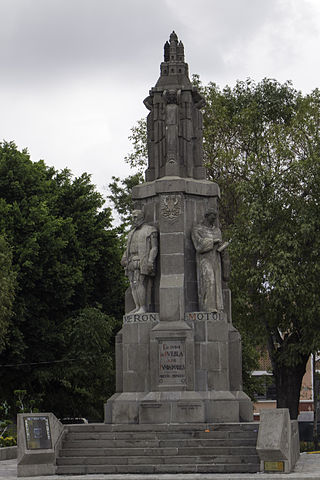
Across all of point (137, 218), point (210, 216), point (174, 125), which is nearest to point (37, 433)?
point (137, 218)

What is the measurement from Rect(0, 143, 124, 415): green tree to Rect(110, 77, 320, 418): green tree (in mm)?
6816

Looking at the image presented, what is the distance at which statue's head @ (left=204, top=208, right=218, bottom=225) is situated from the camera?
22406mm

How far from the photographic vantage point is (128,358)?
2173cm

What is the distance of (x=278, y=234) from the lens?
3253cm

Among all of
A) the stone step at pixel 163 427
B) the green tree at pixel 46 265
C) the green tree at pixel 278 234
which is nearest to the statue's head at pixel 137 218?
the stone step at pixel 163 427

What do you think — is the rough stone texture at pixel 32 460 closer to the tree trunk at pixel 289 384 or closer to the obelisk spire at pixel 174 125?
the obelisk spire at pixel 174 125

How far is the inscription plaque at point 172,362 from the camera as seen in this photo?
2112 cm

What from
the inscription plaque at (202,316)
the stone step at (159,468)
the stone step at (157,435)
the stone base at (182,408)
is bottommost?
the stone step at (159,468)

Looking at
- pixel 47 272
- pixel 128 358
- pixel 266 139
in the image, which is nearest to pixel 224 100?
pixel 266 139

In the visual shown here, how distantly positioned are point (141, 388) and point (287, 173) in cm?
1462

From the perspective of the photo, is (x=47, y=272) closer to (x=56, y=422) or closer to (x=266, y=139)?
(x=266, y=139)

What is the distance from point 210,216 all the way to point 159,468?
6911 millimetres

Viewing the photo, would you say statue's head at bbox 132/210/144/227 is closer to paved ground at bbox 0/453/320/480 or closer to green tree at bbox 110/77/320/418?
paved ground at bbox 0/453/320/480

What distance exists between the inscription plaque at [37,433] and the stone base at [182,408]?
2.31 metres
